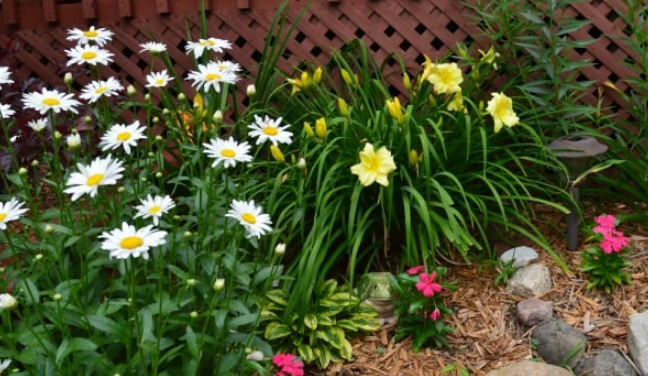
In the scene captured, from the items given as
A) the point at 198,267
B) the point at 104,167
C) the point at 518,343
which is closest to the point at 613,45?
the point at 518,343

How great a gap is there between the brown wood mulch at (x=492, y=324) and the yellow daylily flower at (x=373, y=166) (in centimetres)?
55

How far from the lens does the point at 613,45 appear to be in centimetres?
338

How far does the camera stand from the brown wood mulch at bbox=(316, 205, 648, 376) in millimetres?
2662

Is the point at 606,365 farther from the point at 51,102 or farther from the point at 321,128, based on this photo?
the point at 51,102

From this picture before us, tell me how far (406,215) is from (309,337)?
542 mm

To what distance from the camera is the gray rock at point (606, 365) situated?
8.41ft

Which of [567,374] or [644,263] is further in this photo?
[644,263]

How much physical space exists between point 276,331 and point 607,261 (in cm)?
122

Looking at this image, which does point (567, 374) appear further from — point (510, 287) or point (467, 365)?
point (510, 287)

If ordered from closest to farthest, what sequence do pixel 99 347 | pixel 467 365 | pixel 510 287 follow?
pixel 99 347
pixel 467 365
pixel 510 287

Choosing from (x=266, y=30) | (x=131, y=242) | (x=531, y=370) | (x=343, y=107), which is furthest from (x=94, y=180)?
(x=266, y=30)

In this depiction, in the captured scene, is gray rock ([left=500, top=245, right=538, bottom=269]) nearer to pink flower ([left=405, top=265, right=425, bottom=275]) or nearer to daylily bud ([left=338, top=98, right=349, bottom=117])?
pink flower ([left=405, top=265, right=425, bottom=275])

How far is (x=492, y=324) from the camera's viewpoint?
2.81 m

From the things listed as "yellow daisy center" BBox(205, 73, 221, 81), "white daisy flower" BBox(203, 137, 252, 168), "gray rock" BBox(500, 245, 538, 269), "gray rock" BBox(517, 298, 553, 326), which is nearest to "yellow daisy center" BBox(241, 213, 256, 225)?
"white daisy flower" BBox(203, 137, 252, 168)
